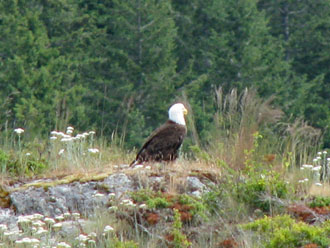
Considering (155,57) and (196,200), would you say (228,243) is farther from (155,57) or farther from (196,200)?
(155,57)

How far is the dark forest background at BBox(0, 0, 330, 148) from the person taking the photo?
33438 millimetres

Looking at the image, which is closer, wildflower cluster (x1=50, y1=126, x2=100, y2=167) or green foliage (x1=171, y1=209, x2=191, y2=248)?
green foliage (x1=171, y1=209, x2=191, y2=248)

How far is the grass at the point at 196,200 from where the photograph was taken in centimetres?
787

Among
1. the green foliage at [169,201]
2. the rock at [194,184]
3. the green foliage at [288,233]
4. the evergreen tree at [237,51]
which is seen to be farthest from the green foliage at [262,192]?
the evergreen tree at [237,51]

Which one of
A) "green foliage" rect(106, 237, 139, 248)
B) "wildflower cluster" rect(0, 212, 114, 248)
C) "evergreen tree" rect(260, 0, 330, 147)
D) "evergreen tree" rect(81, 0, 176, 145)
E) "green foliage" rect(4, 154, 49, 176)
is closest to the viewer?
"wildflower cluster" rect(0, 212, 114, 248)

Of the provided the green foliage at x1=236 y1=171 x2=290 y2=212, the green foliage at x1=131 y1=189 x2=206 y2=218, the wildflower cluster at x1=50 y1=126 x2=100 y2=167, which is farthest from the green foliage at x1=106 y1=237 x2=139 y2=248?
the wildflower cluster at x1=50 y1=126 x2=100 y2=167

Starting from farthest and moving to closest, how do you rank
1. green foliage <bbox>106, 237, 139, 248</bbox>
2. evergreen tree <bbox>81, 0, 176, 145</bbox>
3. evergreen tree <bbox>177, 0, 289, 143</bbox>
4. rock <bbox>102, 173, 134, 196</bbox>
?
evergreen tree <bbox>177, 0, 289, 143</bbox> < evergreen tree <bbox>81, 0, 176, 145</bbox> < rock <bbox>102, 173, 134, 196</bbox> < green foliage <bbox>106, 237, 139, 248</bbox>

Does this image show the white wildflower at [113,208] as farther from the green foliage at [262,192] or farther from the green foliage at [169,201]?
the green foliage at [262,192]

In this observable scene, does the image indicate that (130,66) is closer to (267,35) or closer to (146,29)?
(146,29)

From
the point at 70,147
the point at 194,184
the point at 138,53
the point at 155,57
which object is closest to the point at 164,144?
the point at 70,147

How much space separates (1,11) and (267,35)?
13312 millimetres

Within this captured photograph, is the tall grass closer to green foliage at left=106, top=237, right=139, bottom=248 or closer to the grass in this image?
the grass

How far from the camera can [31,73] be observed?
33.6 meters

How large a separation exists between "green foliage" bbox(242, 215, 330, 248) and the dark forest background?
72.5 ft
